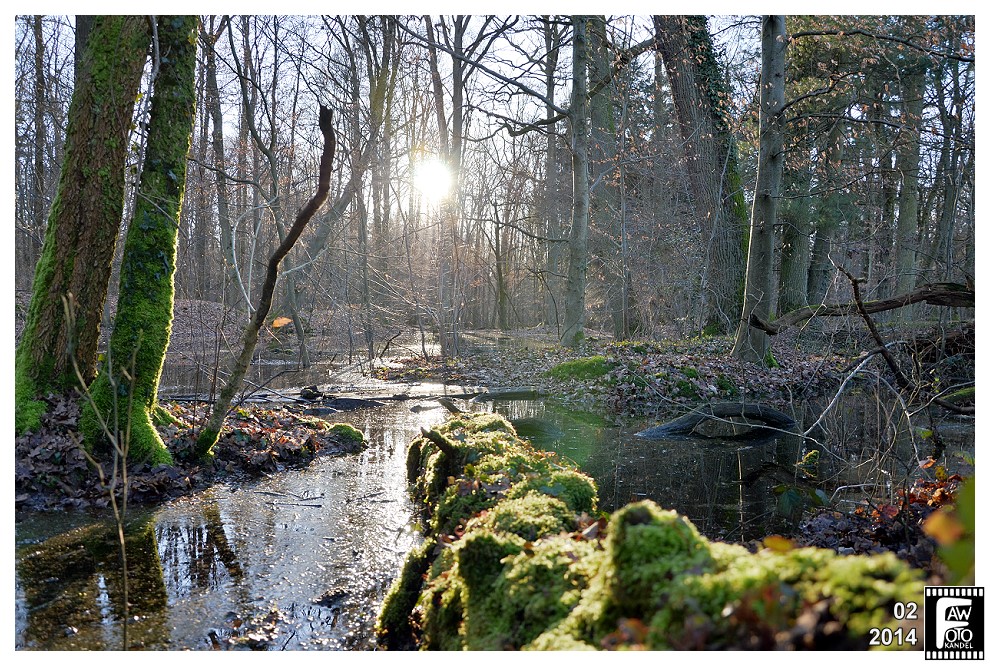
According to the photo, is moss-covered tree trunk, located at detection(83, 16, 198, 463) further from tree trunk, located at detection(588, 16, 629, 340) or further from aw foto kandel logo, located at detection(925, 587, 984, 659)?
tree trunk, located at detection(588, 16, 629, 340)

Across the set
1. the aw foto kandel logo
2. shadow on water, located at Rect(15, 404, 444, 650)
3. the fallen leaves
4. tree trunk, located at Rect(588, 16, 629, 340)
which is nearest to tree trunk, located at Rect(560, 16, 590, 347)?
tree trunk, located at Rect(588, 16, 629, 340)

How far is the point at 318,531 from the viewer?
5.31 meters

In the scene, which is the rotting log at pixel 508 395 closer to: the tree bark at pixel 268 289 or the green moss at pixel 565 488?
the tree bark at pixel 268 289

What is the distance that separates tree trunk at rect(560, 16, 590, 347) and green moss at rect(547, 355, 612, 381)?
8.26ft

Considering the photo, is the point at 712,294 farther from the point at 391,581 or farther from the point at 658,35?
the point at 391,581

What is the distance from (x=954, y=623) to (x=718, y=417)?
7.30 m

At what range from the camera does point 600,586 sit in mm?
2277

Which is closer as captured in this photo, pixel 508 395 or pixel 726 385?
pixel 726 385

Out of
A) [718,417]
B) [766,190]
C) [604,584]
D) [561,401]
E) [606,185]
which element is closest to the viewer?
[604,584]

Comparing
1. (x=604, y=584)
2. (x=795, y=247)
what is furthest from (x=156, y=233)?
(x=795, y=247)

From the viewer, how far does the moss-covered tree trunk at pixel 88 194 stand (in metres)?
6.28

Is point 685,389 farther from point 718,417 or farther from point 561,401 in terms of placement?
point 718,417

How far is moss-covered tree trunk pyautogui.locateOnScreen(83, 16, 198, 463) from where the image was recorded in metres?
6.46

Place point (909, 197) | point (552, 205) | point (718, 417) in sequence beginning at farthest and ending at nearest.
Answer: point (552, 205)
point (909, 197)
point (718, 417)
